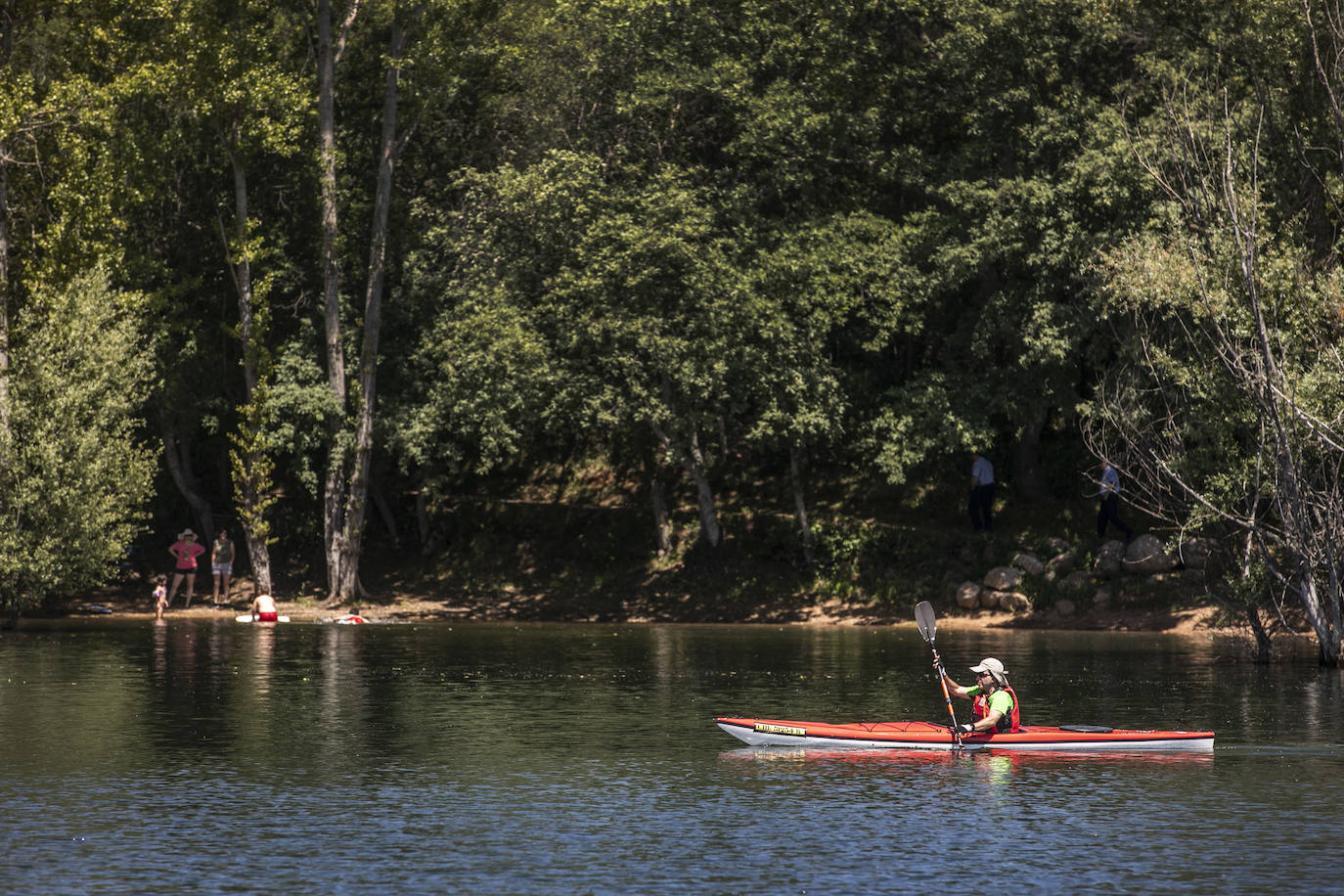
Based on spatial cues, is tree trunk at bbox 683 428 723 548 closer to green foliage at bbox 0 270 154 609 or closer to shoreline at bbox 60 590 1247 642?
shoreline at bbox 60 590 1247 642

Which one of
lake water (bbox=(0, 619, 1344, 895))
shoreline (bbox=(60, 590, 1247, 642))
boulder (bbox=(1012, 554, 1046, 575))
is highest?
boulder (bbox=(1012, 554, 1046, 575))

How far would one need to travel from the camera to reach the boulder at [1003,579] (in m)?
46.3

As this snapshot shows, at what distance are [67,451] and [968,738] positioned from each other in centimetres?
2973

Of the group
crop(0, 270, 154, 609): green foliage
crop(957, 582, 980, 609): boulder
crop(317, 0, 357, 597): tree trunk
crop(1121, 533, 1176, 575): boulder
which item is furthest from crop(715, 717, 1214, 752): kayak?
crop(317, 0, 357, 597): tree trunk

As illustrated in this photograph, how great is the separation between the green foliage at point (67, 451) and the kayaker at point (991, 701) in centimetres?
2873

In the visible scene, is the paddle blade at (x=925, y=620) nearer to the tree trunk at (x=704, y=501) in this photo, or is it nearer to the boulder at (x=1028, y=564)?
the boulder at (x=1028, y=564)

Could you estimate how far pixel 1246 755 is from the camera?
74.2 ft

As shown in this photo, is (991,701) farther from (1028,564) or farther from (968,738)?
(1028,564)

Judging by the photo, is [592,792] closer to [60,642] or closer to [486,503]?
[60,642]

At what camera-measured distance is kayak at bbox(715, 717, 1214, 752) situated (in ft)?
73.6

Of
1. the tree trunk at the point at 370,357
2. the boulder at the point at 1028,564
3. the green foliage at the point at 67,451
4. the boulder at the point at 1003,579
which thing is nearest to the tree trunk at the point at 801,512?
the boulder at the point at 1003,579

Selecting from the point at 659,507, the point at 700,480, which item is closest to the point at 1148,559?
the point at 700,480

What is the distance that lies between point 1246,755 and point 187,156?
132 ft

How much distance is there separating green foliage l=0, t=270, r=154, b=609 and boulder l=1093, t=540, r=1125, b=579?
88.9 feet
